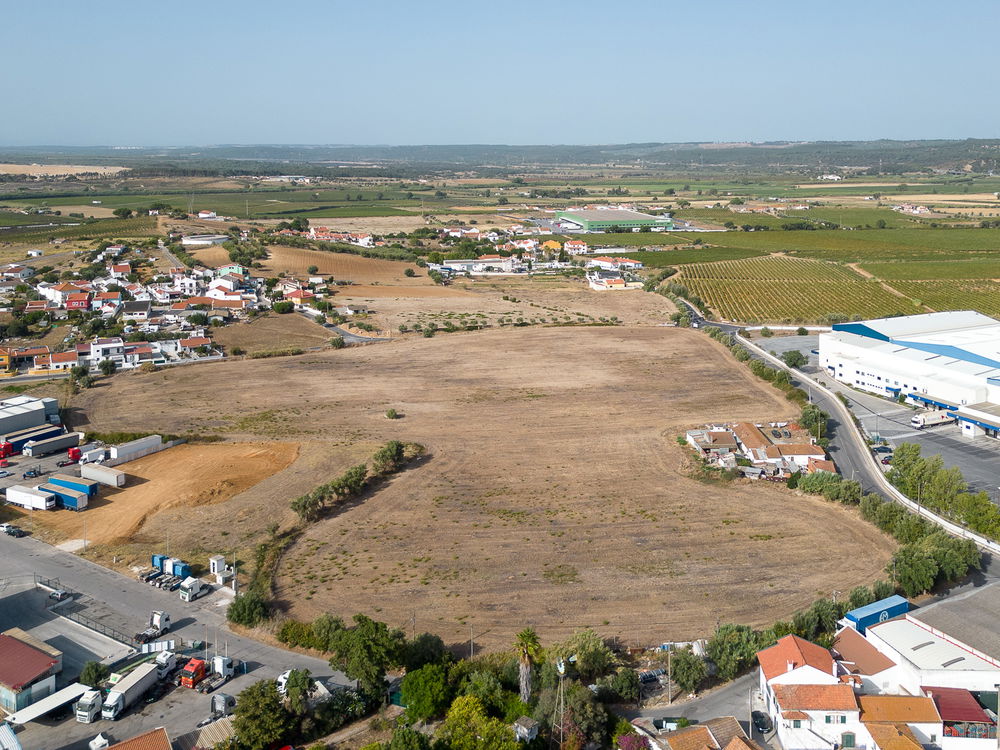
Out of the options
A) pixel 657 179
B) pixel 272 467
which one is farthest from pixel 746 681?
pixel 657 179

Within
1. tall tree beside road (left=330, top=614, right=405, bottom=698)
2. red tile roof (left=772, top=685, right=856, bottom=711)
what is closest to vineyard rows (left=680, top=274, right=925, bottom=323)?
red tile roof (left=772, top=685, right=856, bottom=711)

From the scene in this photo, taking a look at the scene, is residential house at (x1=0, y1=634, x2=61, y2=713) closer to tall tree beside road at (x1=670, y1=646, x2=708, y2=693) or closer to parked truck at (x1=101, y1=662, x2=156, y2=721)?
parked truck at (x1=101, y1=662, x2=156, y2=721)

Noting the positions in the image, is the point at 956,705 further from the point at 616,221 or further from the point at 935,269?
the point at 616,221

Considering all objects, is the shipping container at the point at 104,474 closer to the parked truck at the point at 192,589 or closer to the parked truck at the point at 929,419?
the parked truck at the point at 192,589

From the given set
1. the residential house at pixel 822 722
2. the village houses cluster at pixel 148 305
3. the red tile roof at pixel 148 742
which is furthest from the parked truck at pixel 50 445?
the residential house at pixel 822 722

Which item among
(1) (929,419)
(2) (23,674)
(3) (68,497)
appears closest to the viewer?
(2) (23,674)

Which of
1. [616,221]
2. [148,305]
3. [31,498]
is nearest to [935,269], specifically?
[616,221]

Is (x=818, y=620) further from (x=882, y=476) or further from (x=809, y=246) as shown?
(x=809, y=246)
